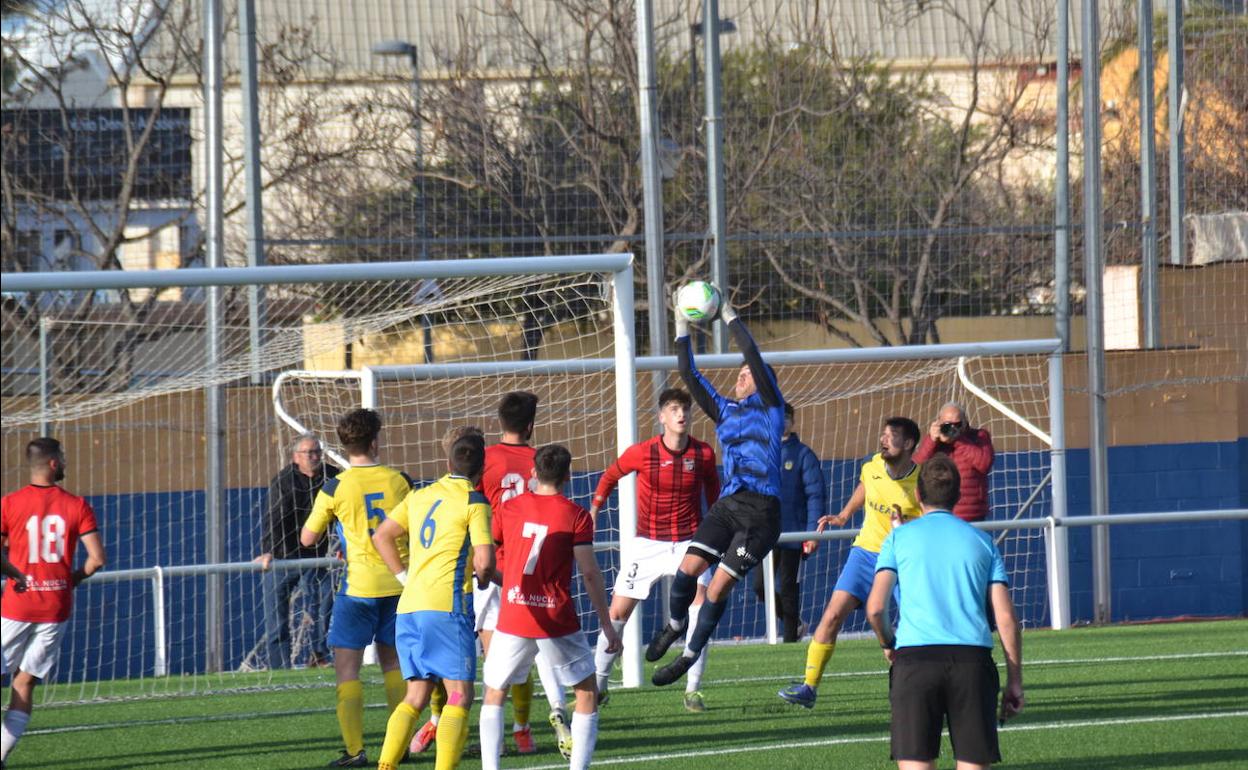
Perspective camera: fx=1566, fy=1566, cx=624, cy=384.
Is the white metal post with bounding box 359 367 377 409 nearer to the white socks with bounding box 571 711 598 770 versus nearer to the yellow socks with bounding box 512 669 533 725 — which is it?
the yellow socks with bounding box 512 669 533 725

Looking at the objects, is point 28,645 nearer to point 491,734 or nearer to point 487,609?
point 487,609

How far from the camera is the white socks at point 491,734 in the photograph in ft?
21.5

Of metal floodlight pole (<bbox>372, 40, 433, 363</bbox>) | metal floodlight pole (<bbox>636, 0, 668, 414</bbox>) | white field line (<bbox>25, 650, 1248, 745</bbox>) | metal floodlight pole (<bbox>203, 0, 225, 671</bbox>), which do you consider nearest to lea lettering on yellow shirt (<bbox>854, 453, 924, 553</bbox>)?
white field line (<bbox>25, 650, 1248, 745</bbox>)

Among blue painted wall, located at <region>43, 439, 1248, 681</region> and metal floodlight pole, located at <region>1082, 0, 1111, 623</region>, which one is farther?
metal floodlight pole, located at <region>1082, 0, 1111, 623</region>

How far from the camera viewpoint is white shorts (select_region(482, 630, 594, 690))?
6590mm

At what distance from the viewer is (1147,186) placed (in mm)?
15695

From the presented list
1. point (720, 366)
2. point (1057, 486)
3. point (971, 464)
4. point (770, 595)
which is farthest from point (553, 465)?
point (1057, 486)

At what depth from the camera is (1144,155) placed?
15.7 metres

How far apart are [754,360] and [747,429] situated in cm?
48

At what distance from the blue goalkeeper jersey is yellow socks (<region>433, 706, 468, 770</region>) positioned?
96.6 inches

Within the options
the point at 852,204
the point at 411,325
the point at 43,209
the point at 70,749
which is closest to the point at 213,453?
the point at 411,325

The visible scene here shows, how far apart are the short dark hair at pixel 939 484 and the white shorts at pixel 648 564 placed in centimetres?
363

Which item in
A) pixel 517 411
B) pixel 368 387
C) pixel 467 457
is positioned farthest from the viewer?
pixel 368 387

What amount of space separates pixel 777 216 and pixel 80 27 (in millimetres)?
7356
